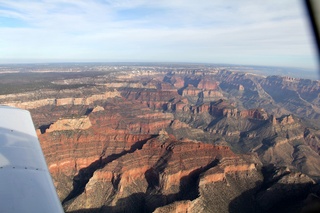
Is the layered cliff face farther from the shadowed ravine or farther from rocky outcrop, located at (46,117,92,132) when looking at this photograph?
rocky outcrop, located at (46,117,92,132)

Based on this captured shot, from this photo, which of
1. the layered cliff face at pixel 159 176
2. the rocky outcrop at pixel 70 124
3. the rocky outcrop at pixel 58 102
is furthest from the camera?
the rocky outcrop at pixel 58 102

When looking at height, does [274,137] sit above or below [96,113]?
below

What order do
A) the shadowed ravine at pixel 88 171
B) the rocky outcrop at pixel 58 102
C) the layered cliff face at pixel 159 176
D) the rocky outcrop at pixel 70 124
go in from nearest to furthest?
the layered cliff face at pixel 159 176, the shadowed ravine at pixel 88 171, the rocky outcrop at pixel 70 124, the rocky outcrop at pixel 58 102

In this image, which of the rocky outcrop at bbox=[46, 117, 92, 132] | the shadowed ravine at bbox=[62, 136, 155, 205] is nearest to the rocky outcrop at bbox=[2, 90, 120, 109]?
the rocky outcrop at bbox=[46, 117, 92, 132]

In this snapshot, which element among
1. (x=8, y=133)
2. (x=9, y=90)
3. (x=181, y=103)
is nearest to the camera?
(x=8, y=133)

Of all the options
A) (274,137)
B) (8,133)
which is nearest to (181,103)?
(274,137)

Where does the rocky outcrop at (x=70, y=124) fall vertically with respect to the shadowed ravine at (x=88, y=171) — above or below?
above

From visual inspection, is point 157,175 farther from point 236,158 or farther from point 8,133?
point 8,133

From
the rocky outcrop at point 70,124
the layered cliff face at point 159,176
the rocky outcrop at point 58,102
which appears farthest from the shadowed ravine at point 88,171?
the rocky outcrop at point 58,102

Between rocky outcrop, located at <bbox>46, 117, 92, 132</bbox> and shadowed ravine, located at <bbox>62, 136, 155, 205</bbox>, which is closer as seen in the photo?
shadowed ravine, located at <bbox>62, 136, 155, 205</bbox>

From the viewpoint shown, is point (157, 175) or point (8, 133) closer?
point (8, 133)

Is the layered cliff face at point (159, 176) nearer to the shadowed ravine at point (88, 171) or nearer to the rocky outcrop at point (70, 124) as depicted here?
the shadowed ravine at point (88, 171)
